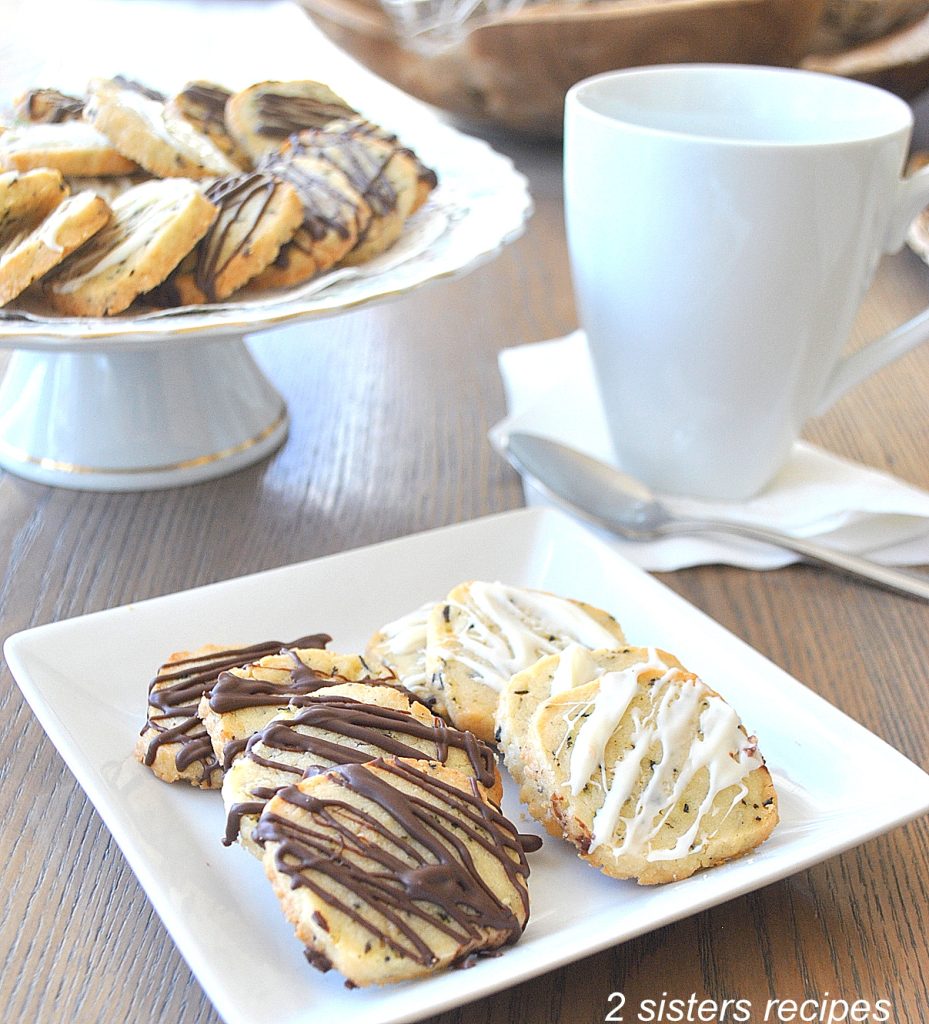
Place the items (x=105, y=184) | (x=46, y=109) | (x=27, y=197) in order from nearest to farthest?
(x=27, y=197) < (x=105, y=184) < (x=46, y=109)

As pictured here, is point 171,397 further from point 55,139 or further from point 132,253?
point 55,139

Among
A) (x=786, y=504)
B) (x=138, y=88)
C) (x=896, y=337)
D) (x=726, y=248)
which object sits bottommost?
(x=786, y=504)

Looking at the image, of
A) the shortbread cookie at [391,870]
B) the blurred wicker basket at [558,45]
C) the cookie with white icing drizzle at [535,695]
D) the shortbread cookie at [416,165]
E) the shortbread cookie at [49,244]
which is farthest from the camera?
the blurred wicker basket at [558,45]

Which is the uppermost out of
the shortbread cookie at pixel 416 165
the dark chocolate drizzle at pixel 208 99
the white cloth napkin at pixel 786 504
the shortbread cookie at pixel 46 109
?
the shortbread cookie at pixel 46 109

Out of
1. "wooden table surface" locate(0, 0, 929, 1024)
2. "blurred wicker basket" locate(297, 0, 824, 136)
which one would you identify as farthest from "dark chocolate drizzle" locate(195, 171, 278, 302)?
"blurred wicker basket" locate(297, 0, 824, 136)

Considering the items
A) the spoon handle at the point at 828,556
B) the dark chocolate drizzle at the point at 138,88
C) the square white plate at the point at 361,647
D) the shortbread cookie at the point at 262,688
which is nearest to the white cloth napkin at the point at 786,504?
the spoon handle at the point at 828,556

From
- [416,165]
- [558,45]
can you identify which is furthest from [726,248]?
[558,45]

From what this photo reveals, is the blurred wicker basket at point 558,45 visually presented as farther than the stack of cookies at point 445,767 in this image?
Yes

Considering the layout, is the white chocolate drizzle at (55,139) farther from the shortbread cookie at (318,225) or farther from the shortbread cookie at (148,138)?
the shortbread cookie at (318,225)
